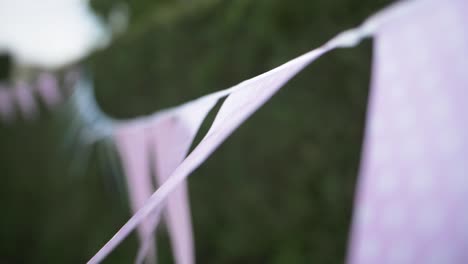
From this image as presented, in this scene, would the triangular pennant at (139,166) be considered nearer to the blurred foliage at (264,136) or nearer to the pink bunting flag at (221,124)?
the blurred foliage at (264,136)

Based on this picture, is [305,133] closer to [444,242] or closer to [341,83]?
[341,83]

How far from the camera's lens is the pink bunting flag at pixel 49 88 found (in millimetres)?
6100

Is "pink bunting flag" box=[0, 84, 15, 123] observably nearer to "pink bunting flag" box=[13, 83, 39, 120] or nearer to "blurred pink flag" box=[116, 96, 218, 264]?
"pink bunting flag" box=[13, 83, 39, 120]

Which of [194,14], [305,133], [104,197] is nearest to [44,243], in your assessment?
[104,197]

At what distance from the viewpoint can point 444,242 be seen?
0.96 meters

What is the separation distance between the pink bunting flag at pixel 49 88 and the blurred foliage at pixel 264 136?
10.8 ft

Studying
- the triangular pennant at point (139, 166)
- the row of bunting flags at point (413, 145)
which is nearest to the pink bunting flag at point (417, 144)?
the row of bunting flags at point (413, 145)

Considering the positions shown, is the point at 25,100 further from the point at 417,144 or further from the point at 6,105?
the point at 417,144

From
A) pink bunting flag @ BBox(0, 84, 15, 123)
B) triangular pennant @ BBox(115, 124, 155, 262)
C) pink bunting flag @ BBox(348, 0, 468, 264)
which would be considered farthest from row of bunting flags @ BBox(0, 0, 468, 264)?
pink bunting flag @ BBox(0, 84, 15, 123)

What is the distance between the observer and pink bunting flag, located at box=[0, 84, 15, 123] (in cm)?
579

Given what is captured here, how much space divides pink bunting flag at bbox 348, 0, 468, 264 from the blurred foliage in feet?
1.22

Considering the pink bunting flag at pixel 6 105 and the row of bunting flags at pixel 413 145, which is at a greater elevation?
the pink bunting flag at pixel 6 105

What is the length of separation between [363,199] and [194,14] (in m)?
1.79

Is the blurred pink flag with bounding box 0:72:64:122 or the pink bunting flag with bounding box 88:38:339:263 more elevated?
the blurred pink flag with bounding box 0:72:64:122
